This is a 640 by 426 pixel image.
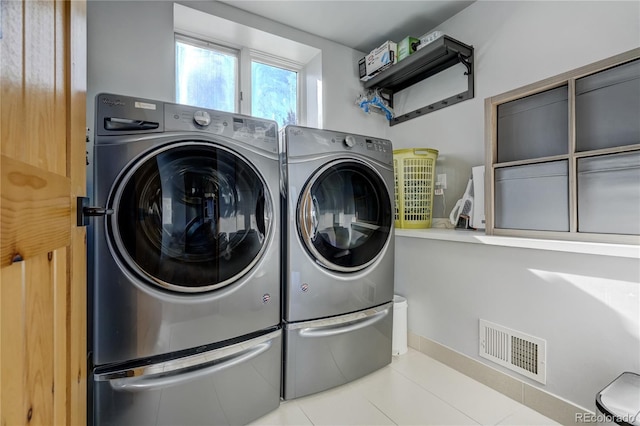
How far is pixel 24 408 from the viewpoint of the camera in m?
0.44

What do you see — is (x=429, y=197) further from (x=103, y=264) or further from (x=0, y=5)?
(x=0, y=5)

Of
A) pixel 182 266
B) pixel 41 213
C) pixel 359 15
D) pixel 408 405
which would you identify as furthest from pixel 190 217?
pixel 359 15

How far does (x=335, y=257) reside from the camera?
1.50m

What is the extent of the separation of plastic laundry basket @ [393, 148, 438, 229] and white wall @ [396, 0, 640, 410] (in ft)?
0.42

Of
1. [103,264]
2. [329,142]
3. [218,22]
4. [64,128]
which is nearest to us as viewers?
[64,128]

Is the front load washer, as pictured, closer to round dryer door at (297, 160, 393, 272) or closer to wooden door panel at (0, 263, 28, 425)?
round dryer door at (297, 160, 393, 272)

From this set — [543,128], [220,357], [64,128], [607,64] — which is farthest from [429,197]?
[64,128]

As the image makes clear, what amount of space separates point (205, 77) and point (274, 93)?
515 millimetres

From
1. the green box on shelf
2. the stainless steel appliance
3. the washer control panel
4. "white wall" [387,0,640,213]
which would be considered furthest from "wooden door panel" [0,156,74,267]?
the green box on shelf

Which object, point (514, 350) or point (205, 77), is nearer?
→ point (514, 350)

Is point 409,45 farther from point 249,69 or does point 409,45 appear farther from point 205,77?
point 205,77

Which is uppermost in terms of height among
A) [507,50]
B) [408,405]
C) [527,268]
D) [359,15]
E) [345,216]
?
[359,15]

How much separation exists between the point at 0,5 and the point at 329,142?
121 cm

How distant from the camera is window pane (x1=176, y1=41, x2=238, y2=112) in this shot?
198 centimetres
